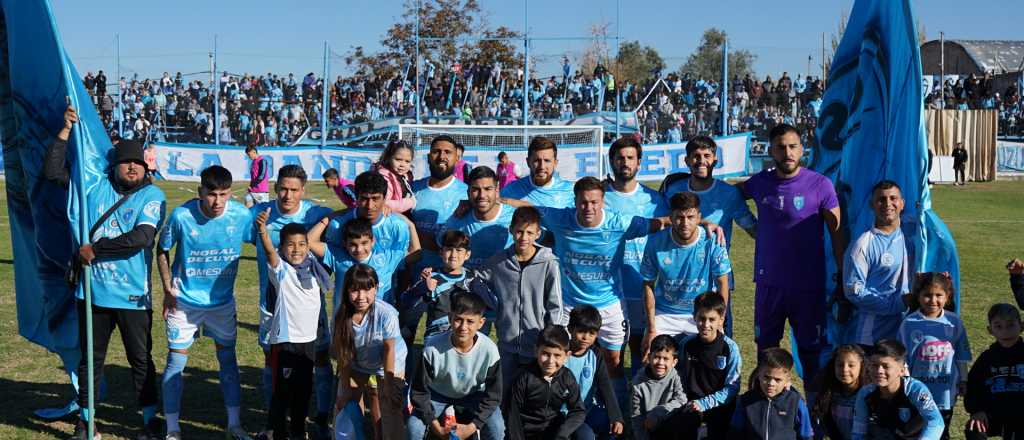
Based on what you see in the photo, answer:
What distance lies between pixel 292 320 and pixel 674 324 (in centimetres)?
233

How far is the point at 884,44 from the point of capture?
664 centimetres

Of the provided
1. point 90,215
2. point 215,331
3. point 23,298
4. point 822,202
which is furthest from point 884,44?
point 23,298

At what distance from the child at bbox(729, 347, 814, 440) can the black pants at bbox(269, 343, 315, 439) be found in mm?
2571

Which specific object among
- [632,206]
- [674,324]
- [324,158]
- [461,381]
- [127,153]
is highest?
[324,158]

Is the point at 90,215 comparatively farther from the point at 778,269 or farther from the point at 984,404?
the point at 984,404

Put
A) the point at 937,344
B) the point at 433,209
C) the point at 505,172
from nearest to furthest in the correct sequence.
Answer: the point at 937,344
the point at 433,209
the point at 505,172

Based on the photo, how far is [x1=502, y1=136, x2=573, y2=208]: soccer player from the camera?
252 inches

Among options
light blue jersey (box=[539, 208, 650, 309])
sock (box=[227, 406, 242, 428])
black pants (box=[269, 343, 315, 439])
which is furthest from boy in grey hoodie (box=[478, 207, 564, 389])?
sock (box=[227, 406, 242, 428])

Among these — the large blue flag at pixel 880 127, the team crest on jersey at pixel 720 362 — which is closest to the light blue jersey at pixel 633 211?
the team crest on jersey at pixel 720 362

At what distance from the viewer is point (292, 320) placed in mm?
5875

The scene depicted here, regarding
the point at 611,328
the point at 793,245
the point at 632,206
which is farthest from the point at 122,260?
the point at 793,245

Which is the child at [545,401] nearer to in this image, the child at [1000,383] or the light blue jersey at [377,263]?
the light blue jersey at [377,263]

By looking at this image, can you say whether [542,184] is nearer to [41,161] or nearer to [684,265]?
[684,265]

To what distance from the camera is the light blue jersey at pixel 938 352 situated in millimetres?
5453
